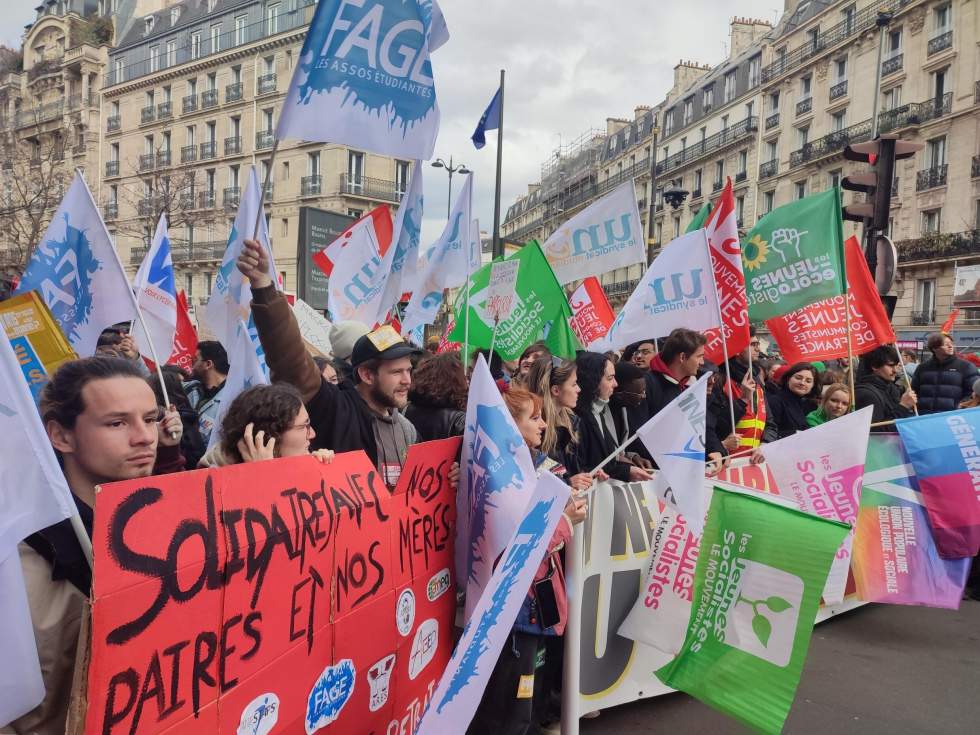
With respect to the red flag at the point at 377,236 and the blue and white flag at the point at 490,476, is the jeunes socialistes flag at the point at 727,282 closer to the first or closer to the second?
the blue and white flag at the point at 490,476

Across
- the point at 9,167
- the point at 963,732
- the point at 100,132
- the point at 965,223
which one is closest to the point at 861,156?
the point at 963,732

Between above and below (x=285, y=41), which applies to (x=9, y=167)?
below

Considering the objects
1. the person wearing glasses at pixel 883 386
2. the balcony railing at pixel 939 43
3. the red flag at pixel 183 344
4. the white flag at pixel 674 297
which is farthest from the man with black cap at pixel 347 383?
the balcony railing at pixel 939 43

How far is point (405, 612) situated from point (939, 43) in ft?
125

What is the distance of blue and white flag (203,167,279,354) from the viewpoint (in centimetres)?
385

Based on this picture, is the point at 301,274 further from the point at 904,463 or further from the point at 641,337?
the point at 904,463

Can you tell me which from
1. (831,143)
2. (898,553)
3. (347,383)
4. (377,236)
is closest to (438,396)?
(347,383)

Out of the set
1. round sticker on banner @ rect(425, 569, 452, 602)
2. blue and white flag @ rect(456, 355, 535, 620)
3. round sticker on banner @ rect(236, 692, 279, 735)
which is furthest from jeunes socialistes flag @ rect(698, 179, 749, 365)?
round sticker on banner @ rect(236, 692, 279, 735)

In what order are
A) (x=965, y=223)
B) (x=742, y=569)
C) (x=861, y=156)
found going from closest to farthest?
(x=742, y=569) → (x=861, y=156) → (x=965, y=223)

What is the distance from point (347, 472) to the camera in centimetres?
236

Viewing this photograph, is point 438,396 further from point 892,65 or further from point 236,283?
point 892,65

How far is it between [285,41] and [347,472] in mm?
44540

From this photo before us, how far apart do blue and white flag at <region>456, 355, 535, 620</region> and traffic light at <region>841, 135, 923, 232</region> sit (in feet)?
22.2

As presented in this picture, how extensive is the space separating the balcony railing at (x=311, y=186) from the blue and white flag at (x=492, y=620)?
4014 cm
